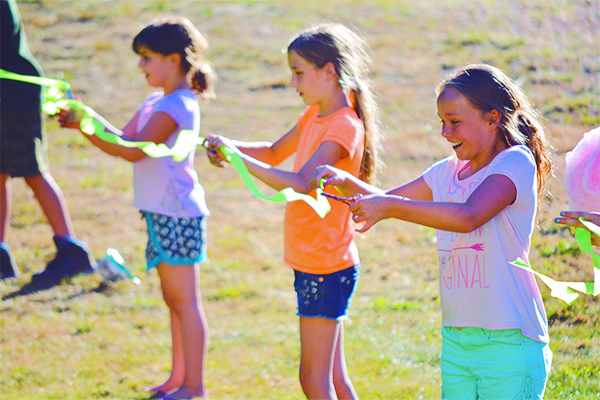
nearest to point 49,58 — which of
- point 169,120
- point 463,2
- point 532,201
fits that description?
point 463,2

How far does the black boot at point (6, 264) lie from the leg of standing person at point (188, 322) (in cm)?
212

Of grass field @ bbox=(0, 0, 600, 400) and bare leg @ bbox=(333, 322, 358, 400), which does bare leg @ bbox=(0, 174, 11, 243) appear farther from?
bare leg @ bbox=(333, 322, 358, 400)

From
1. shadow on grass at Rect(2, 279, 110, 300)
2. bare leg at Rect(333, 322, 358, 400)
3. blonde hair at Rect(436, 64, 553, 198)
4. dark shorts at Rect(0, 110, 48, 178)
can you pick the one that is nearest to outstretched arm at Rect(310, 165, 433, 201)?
blonde hair at Rect(436, 64, 553, 198)

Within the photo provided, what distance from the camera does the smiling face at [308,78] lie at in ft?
9.03

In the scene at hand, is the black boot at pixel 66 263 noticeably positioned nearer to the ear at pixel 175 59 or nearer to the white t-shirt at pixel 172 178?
the white t-shirt at pixel 172 178

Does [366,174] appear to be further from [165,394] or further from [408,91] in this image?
[408,91]

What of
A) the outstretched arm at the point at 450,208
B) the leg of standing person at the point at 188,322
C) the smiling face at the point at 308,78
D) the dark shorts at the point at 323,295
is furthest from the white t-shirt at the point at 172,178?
the outstretched arm at the point at 450,208

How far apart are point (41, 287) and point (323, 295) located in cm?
293

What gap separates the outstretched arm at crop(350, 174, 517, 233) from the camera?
6.86ft

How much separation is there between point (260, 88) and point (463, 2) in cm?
328

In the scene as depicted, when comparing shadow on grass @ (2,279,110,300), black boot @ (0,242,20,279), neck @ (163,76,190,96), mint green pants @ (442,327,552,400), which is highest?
neck @ (163,76,190,96)

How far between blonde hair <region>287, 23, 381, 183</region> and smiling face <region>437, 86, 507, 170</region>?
1.99 ft

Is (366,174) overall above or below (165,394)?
above

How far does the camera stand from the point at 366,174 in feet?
9.51
